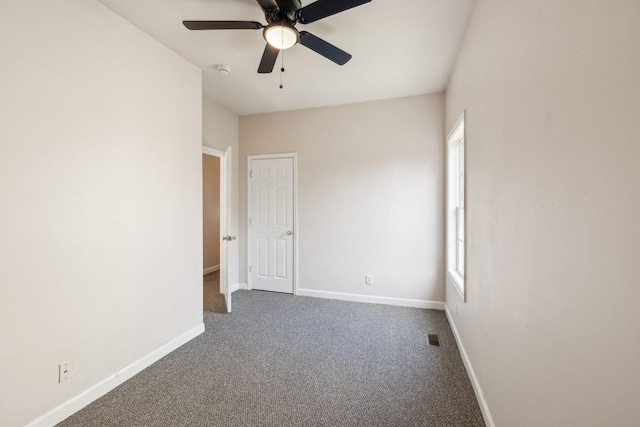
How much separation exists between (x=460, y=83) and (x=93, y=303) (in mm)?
3347

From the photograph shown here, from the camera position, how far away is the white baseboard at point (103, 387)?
64.7 inches

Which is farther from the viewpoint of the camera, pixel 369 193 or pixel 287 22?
pixel 369 193

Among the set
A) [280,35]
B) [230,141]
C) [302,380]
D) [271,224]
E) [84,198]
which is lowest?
[302,380]

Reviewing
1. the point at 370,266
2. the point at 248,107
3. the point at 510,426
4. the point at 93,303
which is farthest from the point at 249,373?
the point at 248,107

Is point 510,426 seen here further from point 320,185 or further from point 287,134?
point 287,134

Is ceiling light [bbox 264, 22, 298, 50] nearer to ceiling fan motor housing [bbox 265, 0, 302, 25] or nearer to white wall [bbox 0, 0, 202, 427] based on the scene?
ceiling fan motor housing [bbox 265, 0, 302, 25]

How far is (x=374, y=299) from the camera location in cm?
371

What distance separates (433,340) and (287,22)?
2.93m

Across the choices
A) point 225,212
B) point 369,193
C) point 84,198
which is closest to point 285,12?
point 84,198

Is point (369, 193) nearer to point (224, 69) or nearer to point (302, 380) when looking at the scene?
point (224, 69)

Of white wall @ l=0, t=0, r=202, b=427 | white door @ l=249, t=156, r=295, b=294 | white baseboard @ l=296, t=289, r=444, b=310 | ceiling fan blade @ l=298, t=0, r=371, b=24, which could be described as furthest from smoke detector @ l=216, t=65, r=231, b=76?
white baseboard @ l=296, t=289, r=444, b=310

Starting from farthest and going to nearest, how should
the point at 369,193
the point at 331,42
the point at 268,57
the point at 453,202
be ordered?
the point at 369,193 → the point at 453,202 → the point at 331,42 → the point at 268,57

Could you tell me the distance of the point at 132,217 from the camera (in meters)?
2.14

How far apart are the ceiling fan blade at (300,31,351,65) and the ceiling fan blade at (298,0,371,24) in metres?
0.10
